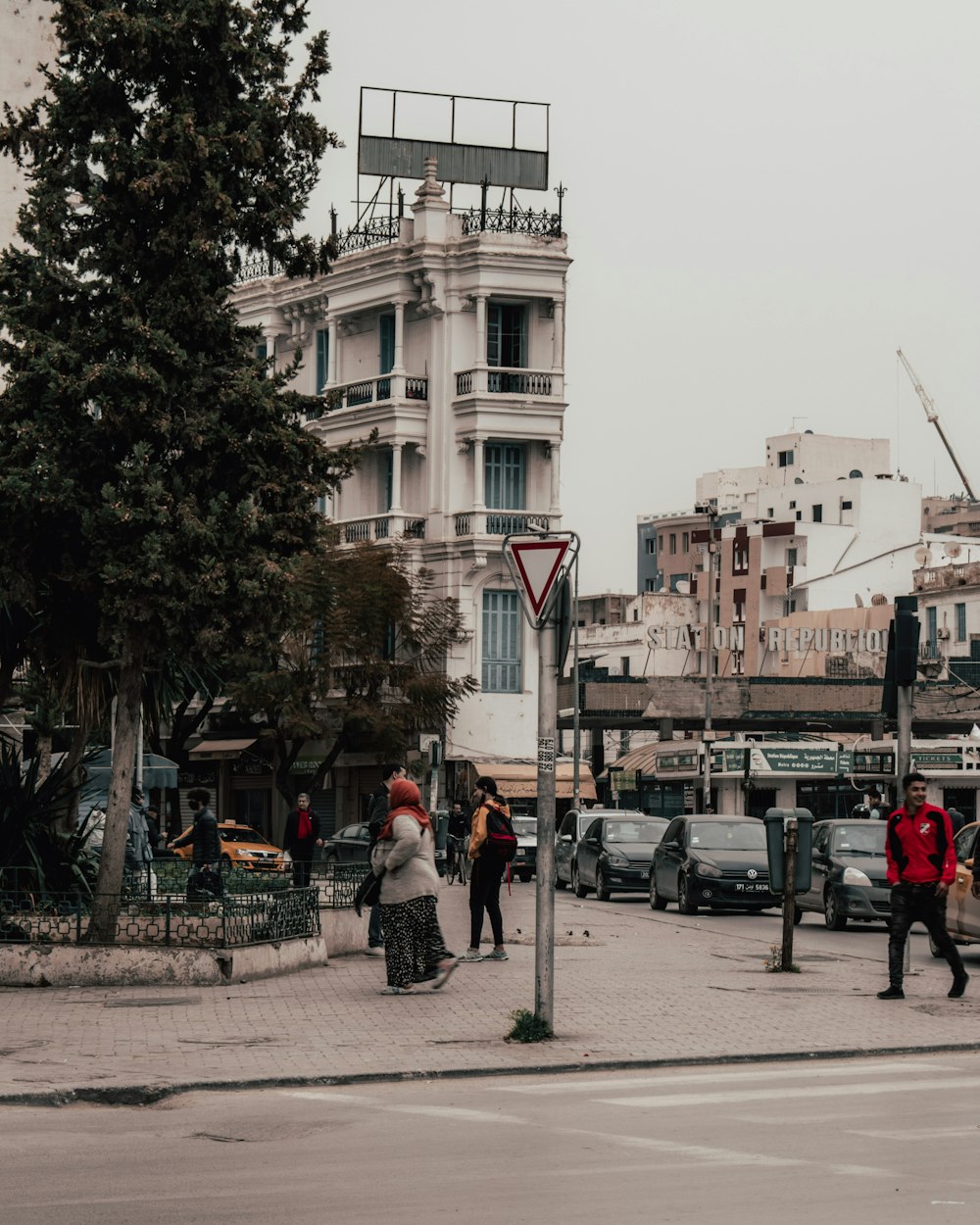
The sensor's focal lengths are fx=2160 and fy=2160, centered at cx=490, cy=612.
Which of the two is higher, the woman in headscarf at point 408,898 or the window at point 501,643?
the window at point 501,643

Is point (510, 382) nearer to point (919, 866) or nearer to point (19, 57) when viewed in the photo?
point (19, 57)

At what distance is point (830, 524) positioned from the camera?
382 feet

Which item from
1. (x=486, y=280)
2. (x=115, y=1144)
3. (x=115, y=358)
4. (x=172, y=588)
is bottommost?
(x=115, y=1144)

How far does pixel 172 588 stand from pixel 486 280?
4531cm

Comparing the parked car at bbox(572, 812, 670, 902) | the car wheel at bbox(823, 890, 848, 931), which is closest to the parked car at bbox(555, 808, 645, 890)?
the parked car at bbox(572, 812, 670, 902)

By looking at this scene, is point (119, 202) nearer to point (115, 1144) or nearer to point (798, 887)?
point (798, 887)

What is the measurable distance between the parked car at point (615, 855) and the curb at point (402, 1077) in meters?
22.2

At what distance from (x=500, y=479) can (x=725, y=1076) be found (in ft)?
170

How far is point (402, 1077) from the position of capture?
12.4m

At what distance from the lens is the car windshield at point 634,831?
38.5 metres

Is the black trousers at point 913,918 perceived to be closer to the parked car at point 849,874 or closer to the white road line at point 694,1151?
the white road line at point 694,1151

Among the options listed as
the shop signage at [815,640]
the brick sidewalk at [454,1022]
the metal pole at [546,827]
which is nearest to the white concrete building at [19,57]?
the brick sidewalk at [454,1022]

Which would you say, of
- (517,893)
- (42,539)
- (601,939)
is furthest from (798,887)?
(517,893)

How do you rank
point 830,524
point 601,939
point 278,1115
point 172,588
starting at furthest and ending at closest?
1. point 830,524
2. point 601,939
3. point 172,588
4. point 278,1115
